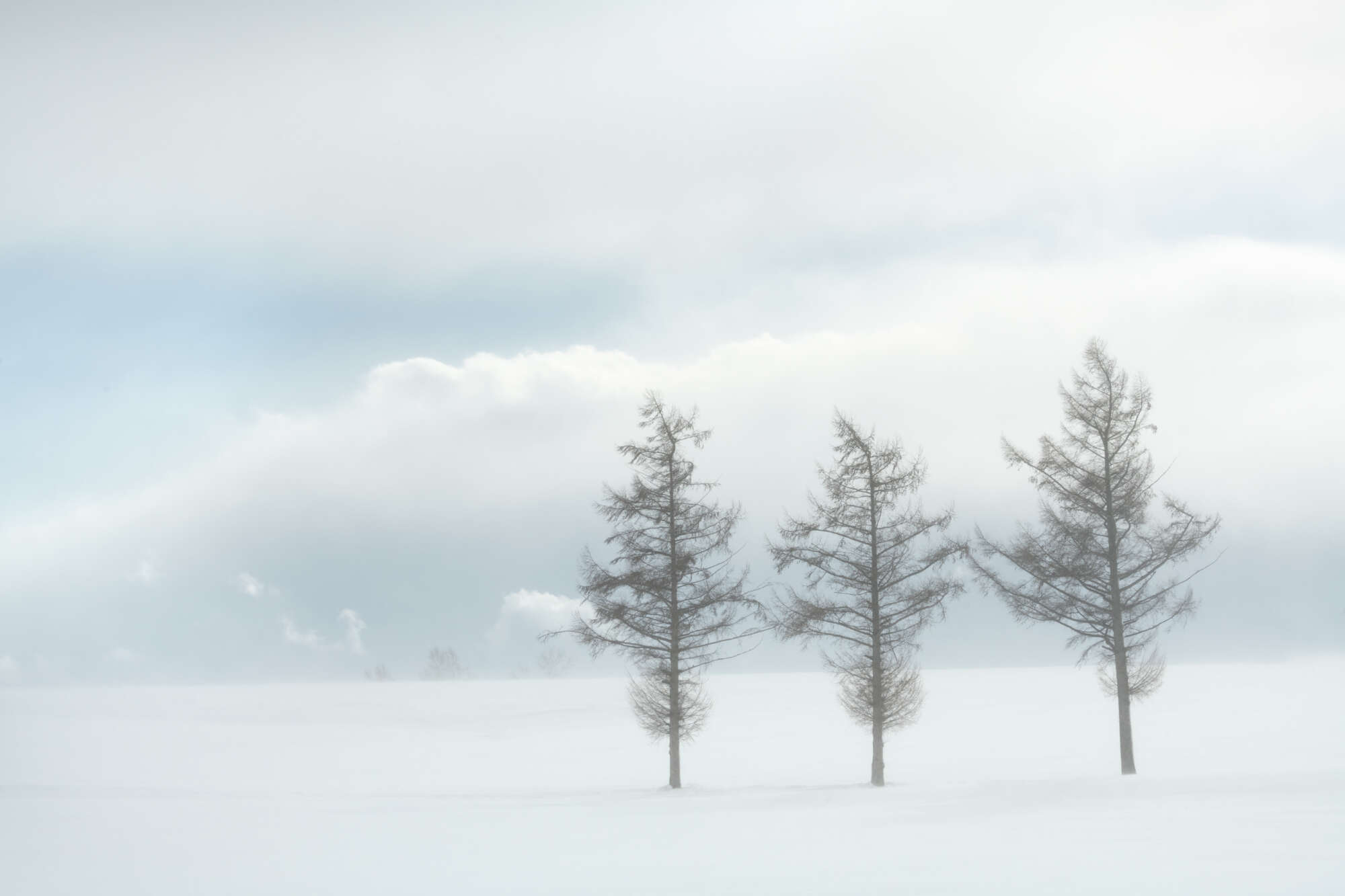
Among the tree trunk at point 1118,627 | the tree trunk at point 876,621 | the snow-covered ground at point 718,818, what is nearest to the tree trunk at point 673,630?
the snow-covered ground at point 718,818

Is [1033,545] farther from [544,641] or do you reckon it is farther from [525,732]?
[525,732]

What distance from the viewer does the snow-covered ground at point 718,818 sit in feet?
52.9

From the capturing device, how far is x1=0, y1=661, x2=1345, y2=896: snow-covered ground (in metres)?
16.1

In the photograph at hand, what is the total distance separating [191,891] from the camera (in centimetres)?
1672

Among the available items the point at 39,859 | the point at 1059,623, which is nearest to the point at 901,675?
the point at 1059,623

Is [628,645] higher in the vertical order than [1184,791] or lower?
higher

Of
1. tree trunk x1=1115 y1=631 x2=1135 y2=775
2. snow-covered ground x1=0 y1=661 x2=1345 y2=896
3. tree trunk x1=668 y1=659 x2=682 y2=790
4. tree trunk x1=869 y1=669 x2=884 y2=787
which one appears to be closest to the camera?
snow-covered ground x1=0 y1=661 x2=1345 y2=896

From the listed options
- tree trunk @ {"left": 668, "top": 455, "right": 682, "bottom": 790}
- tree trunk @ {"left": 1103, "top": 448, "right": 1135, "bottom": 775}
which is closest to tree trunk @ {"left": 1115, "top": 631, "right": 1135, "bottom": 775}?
tree trunk @ {"left": 1103, "top": 448, "right": 1135, "bottom": 775}

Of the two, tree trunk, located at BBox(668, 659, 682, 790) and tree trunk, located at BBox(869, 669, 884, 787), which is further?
tree trunk, located at BBox(668, 659, 682, 790)

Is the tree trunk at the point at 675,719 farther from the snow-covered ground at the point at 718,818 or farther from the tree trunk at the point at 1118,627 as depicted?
the tree trunk at the point at 1118,627

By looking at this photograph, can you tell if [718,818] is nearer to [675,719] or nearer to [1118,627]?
[675,719]

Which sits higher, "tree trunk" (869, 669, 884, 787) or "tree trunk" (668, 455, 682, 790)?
"tree trunk" (668, 455, 682, 790)

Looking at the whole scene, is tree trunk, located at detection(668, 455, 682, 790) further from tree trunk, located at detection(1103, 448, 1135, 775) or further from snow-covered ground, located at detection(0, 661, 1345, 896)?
tree trunk, located at detection(1103, 448, 1135, 775)

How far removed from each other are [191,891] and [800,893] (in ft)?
33.2
